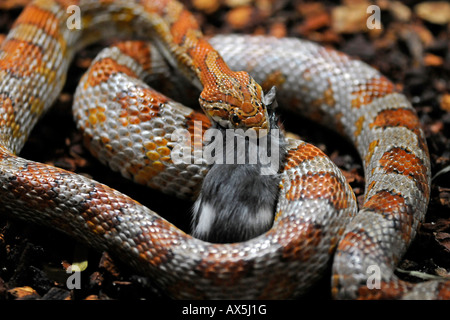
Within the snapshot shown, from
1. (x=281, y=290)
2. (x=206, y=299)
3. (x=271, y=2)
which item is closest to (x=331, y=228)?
(x=281, y=290)

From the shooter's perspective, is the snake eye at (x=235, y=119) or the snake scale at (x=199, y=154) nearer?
the snake scale at (x=199, y=154)

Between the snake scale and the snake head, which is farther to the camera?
the snake head

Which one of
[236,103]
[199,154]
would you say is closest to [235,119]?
[236,103]

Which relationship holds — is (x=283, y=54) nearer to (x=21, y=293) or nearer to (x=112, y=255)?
(x=112, y=255)

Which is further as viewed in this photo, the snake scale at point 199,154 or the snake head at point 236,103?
the snake head at point 236,103

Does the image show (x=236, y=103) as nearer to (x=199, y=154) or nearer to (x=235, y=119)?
(x=235, y=119)
